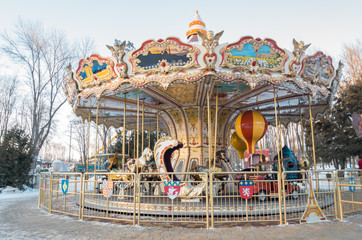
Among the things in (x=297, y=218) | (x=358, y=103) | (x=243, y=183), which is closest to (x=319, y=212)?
(x=297, y=218)

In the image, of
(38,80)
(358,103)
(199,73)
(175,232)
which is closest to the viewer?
(175,232)

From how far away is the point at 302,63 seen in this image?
7.68 m

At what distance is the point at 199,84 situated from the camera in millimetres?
8641

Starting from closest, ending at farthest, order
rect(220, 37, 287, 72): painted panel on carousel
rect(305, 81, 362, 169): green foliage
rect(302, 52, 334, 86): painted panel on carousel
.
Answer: rect(220, 37, 287, 72): painted panel on carousel < rect(302, 52, 334, 86): painted panel on carousel < rect(305, 81, 362, 169): green foliage

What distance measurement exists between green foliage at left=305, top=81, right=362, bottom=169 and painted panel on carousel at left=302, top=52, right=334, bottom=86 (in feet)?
40.0

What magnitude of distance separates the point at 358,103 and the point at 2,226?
20.6 metres

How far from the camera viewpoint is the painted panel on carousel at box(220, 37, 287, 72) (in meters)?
7.10

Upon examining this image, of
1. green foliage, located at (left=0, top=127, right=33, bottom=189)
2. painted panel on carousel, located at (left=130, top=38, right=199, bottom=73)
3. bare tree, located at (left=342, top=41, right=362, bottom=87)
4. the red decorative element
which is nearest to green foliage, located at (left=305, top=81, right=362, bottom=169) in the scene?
bare tree, located at (left=342, top=41, right=362, bottom=87)

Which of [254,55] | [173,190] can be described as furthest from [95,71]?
[254,55]

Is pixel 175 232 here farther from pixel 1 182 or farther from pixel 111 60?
pixel 1 182

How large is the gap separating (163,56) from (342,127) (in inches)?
672

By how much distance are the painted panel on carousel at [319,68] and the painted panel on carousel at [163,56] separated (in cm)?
335

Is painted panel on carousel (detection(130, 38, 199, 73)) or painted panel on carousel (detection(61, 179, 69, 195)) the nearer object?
painted panel on carousel (detection(130, 38, 199, 73))

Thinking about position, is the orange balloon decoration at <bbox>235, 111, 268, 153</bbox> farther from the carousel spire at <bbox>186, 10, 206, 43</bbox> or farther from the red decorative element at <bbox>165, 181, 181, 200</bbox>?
the red decorative element at <bbox>165, 181, 181, 200</bbox>
